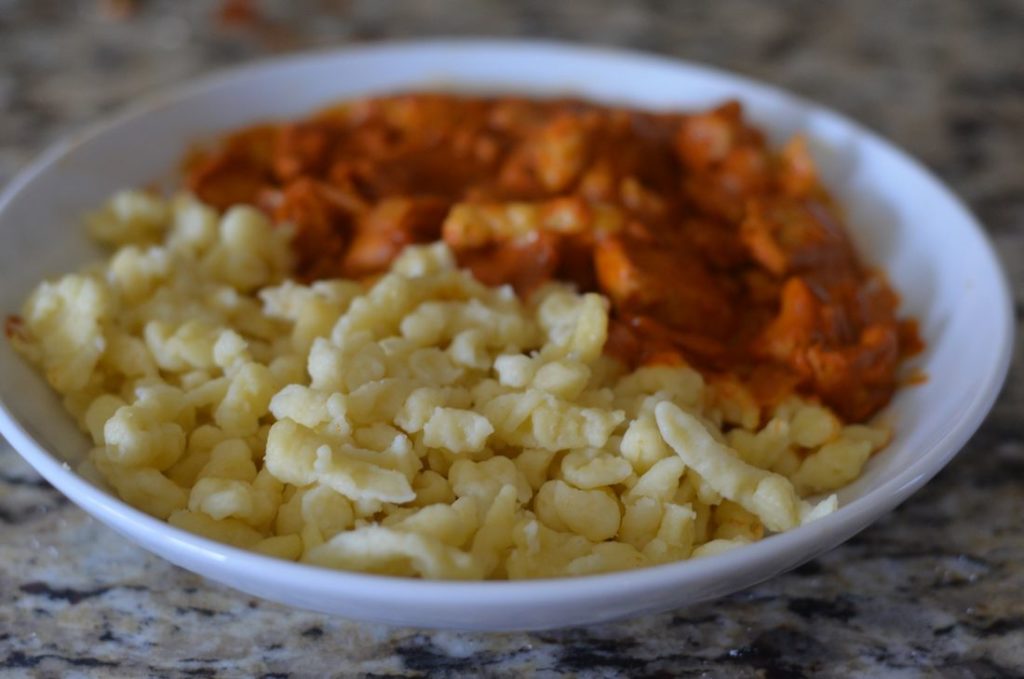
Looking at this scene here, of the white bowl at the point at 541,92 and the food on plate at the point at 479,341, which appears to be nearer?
the white bowl at the point at 541,92

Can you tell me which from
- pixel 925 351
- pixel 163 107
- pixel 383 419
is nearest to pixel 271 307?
pixel 383 419

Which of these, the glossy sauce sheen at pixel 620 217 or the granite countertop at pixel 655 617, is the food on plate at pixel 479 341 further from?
the granite countertop at pixel 655 617

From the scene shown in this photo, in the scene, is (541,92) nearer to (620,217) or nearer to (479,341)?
(620,217)

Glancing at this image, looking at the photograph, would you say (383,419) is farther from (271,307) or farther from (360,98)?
(360,98)

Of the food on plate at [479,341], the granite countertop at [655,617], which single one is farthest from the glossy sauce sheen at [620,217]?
the granite countertop at [655,617]

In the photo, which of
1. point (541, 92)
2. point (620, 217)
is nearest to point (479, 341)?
point (620, 217)

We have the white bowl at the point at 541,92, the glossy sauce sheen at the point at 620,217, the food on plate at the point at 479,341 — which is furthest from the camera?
the glossy sauce sheen at the point at 620,217
